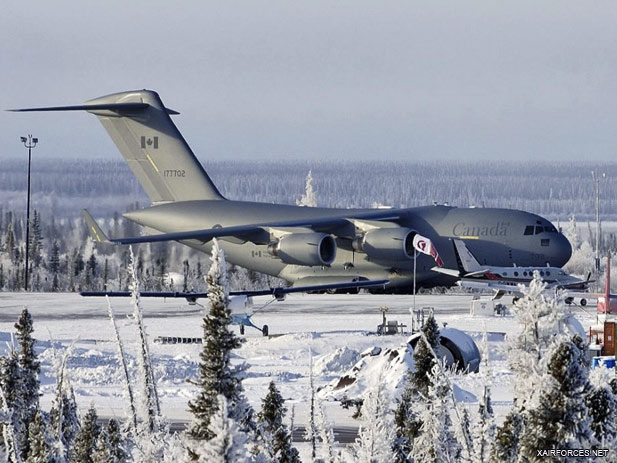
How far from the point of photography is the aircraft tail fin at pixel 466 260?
5109 cm

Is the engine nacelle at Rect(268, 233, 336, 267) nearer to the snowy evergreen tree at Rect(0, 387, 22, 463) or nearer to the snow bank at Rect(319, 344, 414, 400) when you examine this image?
the snow bank at Rect(319, 344, 414, 400)

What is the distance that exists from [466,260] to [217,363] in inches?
1703

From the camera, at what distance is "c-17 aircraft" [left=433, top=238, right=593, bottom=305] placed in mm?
50000

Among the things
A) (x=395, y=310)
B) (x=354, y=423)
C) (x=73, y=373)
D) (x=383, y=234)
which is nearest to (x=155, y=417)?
(x=354, y=423)

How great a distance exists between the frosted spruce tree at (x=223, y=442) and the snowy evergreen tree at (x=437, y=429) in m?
3.82

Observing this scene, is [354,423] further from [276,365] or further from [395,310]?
[395,310]

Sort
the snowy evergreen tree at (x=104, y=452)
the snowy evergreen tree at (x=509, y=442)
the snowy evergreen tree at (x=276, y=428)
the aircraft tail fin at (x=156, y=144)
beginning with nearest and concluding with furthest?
the snowy evergreen tree at (x=509, y=442)
the snowy evergreen tree at (x=104, y=452)
the snowy evergreen tree at (x=276, y=428)
the aircraft tail fin at (x=156, y=144)

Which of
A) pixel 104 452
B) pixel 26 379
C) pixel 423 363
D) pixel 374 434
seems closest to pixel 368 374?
pixel 423 363

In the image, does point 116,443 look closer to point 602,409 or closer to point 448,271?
point 602,409

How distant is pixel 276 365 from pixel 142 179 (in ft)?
91.4

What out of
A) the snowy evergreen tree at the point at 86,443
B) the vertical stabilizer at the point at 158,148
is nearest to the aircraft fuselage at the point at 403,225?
the vertical stabilizer at the point at 158,148

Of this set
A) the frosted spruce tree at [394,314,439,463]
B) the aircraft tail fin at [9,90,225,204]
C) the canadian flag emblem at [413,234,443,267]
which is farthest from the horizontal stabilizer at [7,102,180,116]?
the frosted spruce tree at [394,314,439,463]

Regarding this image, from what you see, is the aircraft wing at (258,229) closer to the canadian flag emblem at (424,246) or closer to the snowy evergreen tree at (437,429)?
the canadian flag emblem at (424,246)

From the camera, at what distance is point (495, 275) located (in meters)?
50.2
